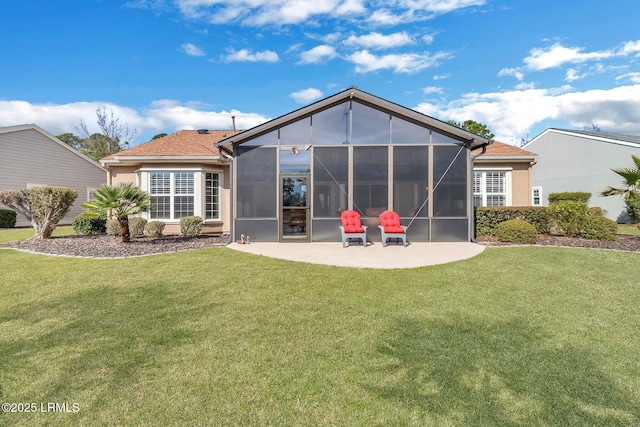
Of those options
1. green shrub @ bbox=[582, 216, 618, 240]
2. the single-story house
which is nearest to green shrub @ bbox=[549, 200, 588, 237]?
green shrub @ bbox=[582, 216, 618, 240]

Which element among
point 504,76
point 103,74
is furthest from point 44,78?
point 504,76

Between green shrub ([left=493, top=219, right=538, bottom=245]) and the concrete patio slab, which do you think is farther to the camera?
green shrub ([left=493, top=219, right=538, bottom=245])

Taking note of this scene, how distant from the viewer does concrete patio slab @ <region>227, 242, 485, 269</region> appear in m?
7.44

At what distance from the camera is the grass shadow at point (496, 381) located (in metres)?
2.27

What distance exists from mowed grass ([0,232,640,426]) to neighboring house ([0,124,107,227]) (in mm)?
16706

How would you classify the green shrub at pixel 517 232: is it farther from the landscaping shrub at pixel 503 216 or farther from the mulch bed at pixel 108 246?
the mulch bed at pixel 108 246

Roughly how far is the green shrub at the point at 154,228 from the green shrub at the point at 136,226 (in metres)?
0.22

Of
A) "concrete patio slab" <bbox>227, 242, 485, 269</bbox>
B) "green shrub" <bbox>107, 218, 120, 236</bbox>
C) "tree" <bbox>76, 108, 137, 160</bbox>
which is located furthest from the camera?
"tree" <bbox>76, 108, 137, 160</bbox>

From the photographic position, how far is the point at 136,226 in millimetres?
11547

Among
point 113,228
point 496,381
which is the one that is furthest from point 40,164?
point 496,381

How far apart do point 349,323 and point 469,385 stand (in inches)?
63.1

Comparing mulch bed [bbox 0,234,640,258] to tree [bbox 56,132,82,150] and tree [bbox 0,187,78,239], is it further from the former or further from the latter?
tree [bbox 56,132,82,150]

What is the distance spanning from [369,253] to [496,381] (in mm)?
6010

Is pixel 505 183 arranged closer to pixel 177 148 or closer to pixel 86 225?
pixel 177 148
